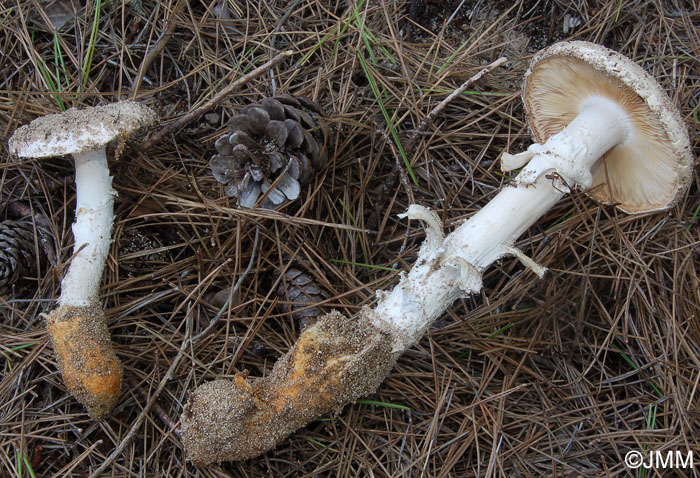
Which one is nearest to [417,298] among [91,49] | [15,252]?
[15,252]

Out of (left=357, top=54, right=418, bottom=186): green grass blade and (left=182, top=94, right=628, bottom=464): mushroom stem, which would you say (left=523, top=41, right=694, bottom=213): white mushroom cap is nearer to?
(left=182, top=94, right=628, bottom=464): mushroom stem

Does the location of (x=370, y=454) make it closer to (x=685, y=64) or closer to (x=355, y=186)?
(x=355, y=186)

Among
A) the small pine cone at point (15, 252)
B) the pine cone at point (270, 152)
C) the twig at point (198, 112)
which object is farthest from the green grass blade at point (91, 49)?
the pine cone at point (270, 152)

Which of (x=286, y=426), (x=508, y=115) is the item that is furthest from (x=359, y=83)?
(x=286, y=426)

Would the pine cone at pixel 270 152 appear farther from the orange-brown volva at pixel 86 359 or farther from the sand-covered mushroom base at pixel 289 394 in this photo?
the orange-brown volva at pixel 86 359

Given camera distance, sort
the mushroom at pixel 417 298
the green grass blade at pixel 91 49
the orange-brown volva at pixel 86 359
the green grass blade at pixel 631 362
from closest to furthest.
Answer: the mushroom at pixel 417 298 < the orange-brown volva at pixel 86 359 < the green grass blade at pixel 631 362 < the green grass blade at pixel 91 49

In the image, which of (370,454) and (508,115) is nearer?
(370,454)

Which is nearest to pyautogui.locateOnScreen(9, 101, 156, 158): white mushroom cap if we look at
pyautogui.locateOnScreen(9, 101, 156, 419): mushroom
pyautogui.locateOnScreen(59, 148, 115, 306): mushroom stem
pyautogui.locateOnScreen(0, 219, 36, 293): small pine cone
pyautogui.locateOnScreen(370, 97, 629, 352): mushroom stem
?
pyautogui.locateOnScreen(9, 101, 156, 419): mushroom
